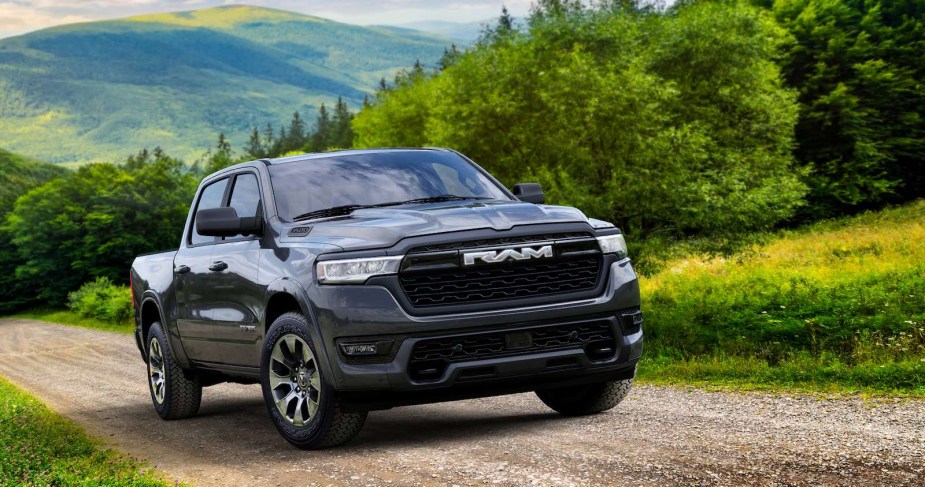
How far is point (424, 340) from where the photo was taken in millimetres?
6723

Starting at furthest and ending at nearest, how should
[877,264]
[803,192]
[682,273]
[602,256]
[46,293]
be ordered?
[46,293]
[803,192]
[682,273]
[877,264]
[602,256]

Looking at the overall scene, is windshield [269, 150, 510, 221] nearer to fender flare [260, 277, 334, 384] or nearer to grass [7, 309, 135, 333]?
fender flare [260, 277, 334, 384]

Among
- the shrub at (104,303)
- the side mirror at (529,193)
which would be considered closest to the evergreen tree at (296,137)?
the shrub at (104,303)

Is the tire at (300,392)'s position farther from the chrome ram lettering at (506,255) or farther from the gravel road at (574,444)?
the chrome ram lettering at (506,255)

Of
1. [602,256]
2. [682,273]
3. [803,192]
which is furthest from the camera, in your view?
→ [803,192]

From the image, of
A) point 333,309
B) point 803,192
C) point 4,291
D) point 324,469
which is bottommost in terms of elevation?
point 4,291

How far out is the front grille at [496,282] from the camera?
677 centimetres

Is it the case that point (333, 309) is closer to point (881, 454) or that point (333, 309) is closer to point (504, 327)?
point (504, 327)

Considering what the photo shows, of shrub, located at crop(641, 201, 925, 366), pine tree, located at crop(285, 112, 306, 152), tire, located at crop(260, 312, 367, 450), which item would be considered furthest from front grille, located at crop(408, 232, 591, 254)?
pine tree, located at crop(285, 112, 306, 152)

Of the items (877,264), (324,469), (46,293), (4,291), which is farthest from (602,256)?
(4,291)

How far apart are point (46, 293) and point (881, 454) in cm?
8942

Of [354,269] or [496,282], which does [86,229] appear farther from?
[496,282]

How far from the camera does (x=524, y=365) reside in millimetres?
6898

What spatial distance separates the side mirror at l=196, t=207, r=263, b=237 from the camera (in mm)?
7789
